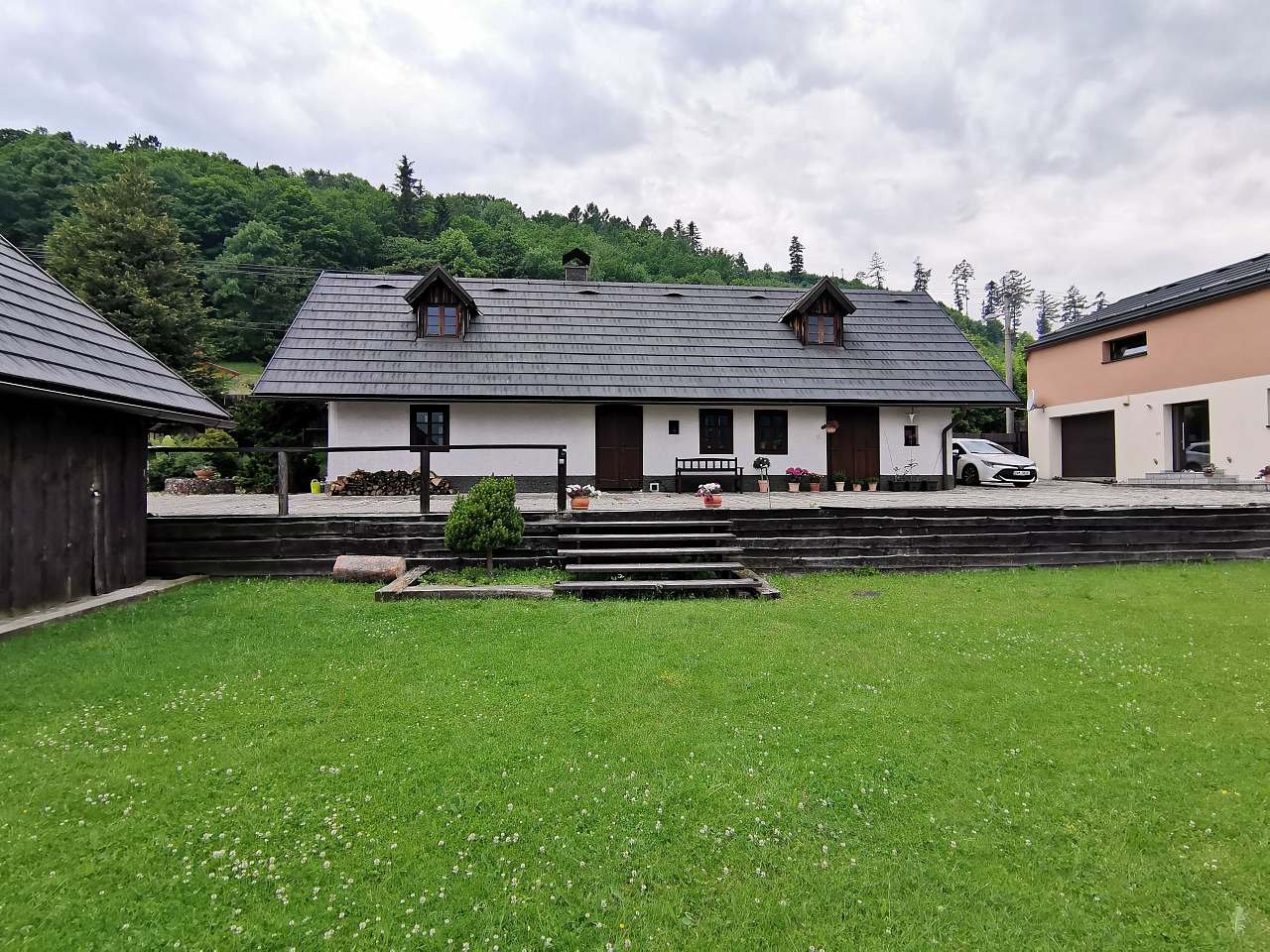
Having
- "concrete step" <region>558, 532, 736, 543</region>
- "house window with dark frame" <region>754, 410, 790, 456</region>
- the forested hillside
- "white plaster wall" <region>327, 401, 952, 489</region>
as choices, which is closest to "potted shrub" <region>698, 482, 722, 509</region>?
"concrete step" <region>558, 532, 736, 543</region>

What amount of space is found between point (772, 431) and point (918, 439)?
4049 mm

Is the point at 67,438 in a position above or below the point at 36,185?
below

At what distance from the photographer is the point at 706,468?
47.4ft

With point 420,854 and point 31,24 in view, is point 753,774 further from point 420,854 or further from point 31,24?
point 31,24

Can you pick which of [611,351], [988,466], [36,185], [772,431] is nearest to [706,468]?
[772,431]

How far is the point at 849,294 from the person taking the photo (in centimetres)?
1850

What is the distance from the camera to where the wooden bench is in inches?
566

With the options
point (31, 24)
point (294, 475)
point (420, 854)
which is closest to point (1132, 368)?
point (420, 854)

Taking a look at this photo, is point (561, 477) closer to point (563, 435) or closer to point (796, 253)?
point (563, 435)

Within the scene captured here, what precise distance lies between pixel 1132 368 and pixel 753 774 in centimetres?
2285

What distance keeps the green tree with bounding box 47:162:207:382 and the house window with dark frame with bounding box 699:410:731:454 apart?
20.1 meters

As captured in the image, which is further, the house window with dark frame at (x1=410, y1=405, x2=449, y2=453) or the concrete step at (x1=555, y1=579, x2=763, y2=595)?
the house window with dark frame at (x1=410, y1=405, x2=449, y2=453)

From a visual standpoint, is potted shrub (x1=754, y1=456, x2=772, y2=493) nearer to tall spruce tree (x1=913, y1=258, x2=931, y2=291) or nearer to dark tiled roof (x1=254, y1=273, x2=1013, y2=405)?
dark tiled roof (x1=254, y1=273, x2=1013, y2=405)

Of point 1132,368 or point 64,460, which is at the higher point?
point 1132,368
